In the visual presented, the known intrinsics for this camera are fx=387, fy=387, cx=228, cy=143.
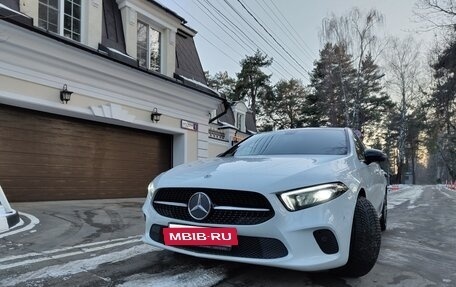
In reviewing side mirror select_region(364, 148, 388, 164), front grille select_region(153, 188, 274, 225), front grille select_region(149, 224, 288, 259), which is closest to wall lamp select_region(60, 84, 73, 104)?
front grille select_region(153, 188, 274, 225)

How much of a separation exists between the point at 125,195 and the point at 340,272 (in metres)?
8.44

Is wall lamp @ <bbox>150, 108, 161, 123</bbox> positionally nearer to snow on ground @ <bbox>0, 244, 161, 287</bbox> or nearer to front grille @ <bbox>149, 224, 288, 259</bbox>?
snow on ground @ <bbox>0, 244, 161, 287</bbox>

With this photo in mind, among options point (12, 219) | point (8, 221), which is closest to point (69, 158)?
point (12, 219)

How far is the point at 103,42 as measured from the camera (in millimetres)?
9859

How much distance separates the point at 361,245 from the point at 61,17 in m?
8.52

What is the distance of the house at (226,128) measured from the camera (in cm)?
1602

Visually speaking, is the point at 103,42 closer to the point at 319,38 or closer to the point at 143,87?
the point at 143,87

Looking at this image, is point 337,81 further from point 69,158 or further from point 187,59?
point 69,158

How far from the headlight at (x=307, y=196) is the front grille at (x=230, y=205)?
135 millimetres

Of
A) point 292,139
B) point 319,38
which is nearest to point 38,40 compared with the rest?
point 292,139

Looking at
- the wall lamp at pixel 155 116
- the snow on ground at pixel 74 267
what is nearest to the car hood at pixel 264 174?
the snow on ground at pixel 74 267

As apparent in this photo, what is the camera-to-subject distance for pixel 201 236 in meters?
2.84

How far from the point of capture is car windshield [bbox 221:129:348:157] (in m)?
3.94

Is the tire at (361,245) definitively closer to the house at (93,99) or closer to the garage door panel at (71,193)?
the house at (93,99)
